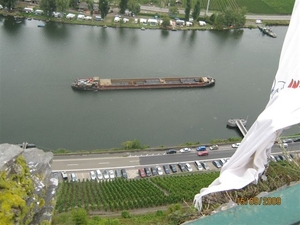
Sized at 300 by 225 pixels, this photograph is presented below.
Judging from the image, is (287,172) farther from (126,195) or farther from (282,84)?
(126,195)

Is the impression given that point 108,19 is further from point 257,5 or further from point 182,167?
point 182,167

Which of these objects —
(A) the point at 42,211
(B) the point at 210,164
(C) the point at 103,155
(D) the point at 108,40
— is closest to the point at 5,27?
(D) the point at 108,40

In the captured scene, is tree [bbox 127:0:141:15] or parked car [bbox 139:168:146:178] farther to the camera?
tree [bbox 127:0:141:15]

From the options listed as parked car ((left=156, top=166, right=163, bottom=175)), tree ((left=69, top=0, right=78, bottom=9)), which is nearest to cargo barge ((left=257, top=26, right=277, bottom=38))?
tree ((left=69, top=0, right=78, bottom=9))

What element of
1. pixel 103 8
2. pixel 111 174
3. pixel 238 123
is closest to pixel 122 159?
pixel 111 174

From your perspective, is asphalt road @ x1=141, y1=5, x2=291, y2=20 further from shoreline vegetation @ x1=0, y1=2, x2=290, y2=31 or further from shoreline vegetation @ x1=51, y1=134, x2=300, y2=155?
shoreline vegetation @ x1=51, y1=134, x2=300, y2=155
